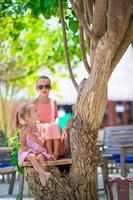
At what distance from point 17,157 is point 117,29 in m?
2.33

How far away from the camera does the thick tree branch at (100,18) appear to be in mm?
9039

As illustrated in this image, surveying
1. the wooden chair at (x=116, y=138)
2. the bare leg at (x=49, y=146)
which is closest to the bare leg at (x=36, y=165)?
the bare leg at (x=49, y=146)

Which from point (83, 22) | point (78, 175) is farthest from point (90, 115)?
point (83, 22)

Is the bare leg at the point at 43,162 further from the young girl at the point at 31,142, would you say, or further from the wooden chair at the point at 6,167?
the wooden chair at the point at 6,167

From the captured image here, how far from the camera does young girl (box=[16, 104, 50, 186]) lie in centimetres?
871

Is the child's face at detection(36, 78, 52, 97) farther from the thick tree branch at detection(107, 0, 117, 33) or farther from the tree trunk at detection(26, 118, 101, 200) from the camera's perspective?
the thick tree branch at detection(107, 0, 117, 33)

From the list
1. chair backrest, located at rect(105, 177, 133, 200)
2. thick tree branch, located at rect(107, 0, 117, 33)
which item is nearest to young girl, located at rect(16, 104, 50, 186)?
chair backrest, located at rect(105, 177, 133, 200)

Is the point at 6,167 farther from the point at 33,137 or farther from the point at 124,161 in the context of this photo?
the point at 33,137

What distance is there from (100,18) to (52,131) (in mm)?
1621

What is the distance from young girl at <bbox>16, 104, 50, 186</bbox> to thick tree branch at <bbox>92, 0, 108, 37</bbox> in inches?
52.0

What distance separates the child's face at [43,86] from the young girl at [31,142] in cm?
41

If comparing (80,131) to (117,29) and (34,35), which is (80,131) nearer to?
(117,29)

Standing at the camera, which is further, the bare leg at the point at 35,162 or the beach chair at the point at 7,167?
the beach chair at the point at 7,167

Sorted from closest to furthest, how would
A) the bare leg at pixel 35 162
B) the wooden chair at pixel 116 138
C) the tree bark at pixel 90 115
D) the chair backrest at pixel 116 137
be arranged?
the bare leg at pixel 35 162 → the tree bark at pixel 90 115 → the wooden chair at pixel 116 138 → the chair backrest at pixel 116 137
